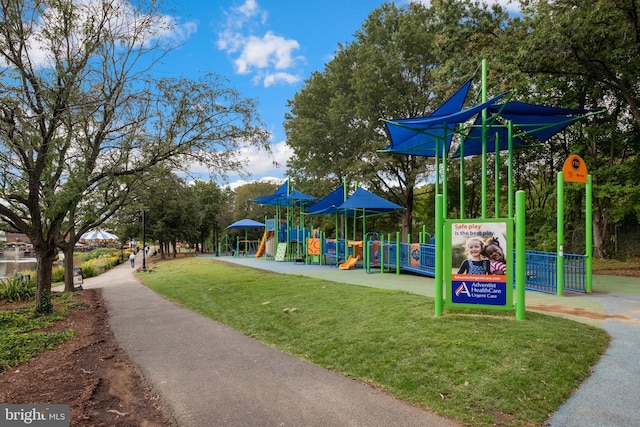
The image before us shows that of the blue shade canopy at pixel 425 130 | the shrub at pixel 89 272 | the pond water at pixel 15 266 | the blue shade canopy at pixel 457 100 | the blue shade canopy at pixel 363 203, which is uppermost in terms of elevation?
the blue shade canopy at pixel 457 100

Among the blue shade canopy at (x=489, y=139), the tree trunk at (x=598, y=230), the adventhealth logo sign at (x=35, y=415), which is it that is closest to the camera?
the adventhealth logo sign at (x=35, y=415)

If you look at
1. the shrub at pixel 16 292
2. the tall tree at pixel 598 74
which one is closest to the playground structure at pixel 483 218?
the tall tree at pixel 598 74

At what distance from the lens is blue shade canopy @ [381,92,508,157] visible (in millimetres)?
9219

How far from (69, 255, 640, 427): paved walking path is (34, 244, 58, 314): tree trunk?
3.57 metres

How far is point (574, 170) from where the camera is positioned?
34.5 feet

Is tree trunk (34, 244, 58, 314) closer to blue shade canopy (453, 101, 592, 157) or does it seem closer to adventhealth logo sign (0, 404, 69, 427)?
adventhealth logo sign (0, 404, 69, 427)

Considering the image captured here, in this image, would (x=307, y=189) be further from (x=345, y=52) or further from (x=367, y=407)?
(x=367, y=407)

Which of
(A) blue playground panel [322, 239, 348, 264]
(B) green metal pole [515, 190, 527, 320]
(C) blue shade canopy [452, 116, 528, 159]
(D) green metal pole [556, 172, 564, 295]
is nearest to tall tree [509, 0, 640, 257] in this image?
(C) blue shade canopy [452, 116, 528, 159]

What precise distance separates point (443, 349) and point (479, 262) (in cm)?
227

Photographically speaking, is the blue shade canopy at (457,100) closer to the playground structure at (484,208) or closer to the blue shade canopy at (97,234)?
the playground structure at (484,208)

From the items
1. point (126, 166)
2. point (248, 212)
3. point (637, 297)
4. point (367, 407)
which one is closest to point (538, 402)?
point (367, 407)

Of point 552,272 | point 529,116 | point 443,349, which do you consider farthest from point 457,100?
point 443,349

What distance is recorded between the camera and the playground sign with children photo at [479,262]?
6957mm

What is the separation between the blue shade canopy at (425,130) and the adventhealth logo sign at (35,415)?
8.04 m
